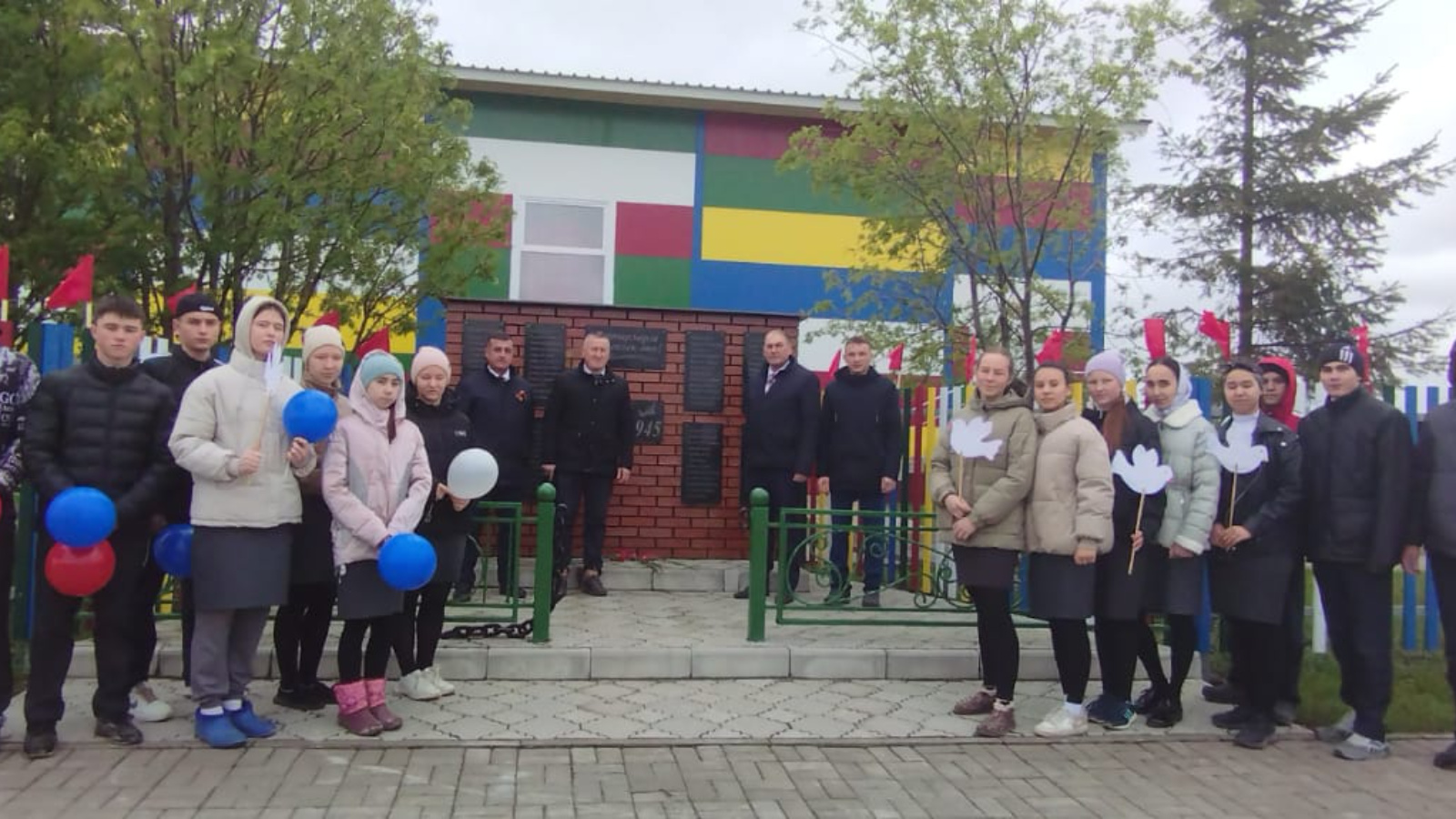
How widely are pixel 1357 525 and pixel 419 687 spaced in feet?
16.1

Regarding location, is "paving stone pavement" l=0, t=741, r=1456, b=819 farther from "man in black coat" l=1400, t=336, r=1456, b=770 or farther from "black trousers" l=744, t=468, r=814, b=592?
"black trousers" l=744, t=468, r=814, b=592

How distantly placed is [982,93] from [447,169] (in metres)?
4.63

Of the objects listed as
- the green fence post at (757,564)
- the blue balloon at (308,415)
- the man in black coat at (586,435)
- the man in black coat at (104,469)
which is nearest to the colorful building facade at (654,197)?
the man in black coat at (586,435)

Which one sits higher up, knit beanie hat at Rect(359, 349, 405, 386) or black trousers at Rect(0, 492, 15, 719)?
knit beanie hat at Rect(359, 349, 405, 386)

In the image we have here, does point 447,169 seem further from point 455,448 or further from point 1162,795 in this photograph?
point 1162,795

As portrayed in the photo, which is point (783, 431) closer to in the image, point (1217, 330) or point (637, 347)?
point (637, 347)

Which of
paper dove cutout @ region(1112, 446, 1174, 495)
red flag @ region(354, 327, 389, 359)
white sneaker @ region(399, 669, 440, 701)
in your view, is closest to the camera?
paper dove cutout @ region(1112, 446, 1174, 495)

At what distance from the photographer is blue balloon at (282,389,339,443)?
4.48 metres

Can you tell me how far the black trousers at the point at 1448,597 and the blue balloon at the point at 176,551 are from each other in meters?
6.00

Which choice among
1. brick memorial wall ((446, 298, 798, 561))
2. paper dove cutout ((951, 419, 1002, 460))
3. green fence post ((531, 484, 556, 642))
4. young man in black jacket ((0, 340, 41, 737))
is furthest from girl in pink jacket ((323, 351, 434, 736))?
brick memorial wall ((446, 298, 798, 561))

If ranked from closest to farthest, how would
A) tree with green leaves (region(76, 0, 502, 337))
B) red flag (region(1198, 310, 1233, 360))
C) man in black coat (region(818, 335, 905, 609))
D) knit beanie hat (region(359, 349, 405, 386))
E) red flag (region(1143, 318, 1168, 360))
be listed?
knit beanie hat (region(359, 349, 405, 386)), red flag (region(1143, 318, 1168, 360)), red flag (region(1198, 310, 1233, 360)), tree with green leaves (region(76, 0, 502, 337)), man in black coat (region(818, 335, 905, 609))

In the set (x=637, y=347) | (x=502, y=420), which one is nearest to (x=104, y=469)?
(x=502, y=420)

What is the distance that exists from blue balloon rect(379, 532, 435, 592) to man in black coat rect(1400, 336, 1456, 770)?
479 centimetres

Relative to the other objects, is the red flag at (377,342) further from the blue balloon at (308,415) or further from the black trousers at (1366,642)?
the black trousers at (1366,642)
